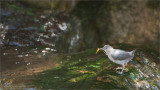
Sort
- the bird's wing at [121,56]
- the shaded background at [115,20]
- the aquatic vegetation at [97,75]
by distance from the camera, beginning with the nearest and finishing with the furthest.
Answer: the aquatic vegetation at [97,75]
the bird's wing at [121,56]
the shaded background at [115,20]

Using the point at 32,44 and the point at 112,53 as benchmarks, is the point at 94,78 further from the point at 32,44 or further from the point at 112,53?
the point at 32,44

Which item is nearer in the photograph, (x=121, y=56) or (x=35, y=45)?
(x=121, y=56)

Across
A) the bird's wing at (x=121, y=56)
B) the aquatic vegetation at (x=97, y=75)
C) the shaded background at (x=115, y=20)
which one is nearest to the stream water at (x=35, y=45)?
A: the aquatic vegetation at (x=97, y=75)

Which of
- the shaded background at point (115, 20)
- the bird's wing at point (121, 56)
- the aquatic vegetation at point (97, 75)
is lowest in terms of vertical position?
the aquatic vegetation at point (97, 75)

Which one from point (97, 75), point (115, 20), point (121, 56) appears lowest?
point (97, 75)

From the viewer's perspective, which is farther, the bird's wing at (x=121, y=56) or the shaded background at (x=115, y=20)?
Result: the shaded background at (x=115, y=20)

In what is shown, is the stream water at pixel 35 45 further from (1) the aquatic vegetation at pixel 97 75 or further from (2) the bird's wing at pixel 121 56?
(2) the bird's wing at pixel 121 56

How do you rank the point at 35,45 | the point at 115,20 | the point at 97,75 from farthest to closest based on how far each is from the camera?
the point at 115,20
the point at 35,45
the point at 97,75

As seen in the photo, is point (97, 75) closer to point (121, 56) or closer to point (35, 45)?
point (121, 56)

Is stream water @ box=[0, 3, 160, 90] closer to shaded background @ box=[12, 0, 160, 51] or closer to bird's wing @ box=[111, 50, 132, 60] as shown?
bird's wing @ box=[111, 50, 132, 60]

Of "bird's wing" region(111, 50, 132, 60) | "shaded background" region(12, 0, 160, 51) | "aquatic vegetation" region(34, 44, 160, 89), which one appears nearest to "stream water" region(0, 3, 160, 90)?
"aquatic vegetation" region(34, 44, 160, 89)

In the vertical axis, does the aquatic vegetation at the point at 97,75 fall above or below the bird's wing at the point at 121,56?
below

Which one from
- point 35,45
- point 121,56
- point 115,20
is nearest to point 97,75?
point 121,56

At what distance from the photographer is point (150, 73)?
454cm
